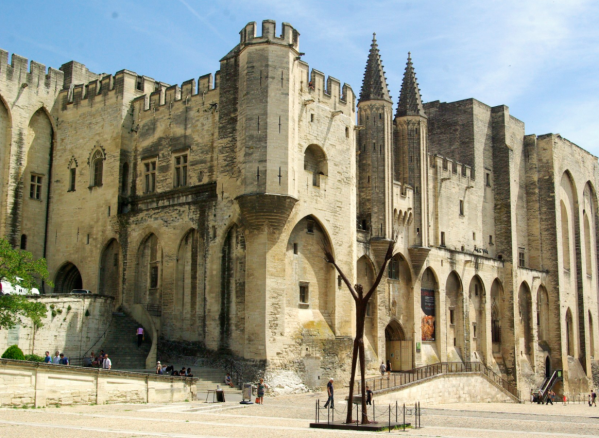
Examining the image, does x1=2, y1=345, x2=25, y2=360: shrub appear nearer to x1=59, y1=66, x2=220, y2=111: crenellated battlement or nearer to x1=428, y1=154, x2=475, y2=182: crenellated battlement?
x1=59, y1=66, x2=220, y2=111: crenellated battlement

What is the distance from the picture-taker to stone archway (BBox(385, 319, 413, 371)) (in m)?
38.6

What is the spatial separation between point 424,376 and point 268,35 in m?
17.3

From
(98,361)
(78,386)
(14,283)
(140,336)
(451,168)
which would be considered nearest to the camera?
(78,386)

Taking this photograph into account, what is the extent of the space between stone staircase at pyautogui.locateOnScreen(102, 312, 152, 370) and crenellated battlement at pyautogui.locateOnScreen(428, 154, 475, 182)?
21.3m

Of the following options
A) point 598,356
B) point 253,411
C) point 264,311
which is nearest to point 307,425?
point 253,411

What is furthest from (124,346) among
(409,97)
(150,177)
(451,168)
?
(451,168)

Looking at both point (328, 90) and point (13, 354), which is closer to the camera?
point (13, 354)

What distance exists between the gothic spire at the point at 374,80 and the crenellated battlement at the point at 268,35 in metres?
7.81

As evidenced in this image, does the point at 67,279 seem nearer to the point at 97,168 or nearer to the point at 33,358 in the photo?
the point at 97,168

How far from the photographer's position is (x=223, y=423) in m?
18.0

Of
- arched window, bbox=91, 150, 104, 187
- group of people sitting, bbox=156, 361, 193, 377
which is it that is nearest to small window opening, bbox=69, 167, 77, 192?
arched window, bbox=91, 150, 104, 187

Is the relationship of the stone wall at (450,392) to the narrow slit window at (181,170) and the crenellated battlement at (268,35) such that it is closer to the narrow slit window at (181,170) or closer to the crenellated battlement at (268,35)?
the narrow slit window at (181,170)

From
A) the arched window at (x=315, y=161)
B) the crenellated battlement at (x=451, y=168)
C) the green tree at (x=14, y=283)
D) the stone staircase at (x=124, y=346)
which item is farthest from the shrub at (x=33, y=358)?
the crenellated battlement at (x=451, y=168)

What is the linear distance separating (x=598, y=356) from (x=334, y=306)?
3459cm
